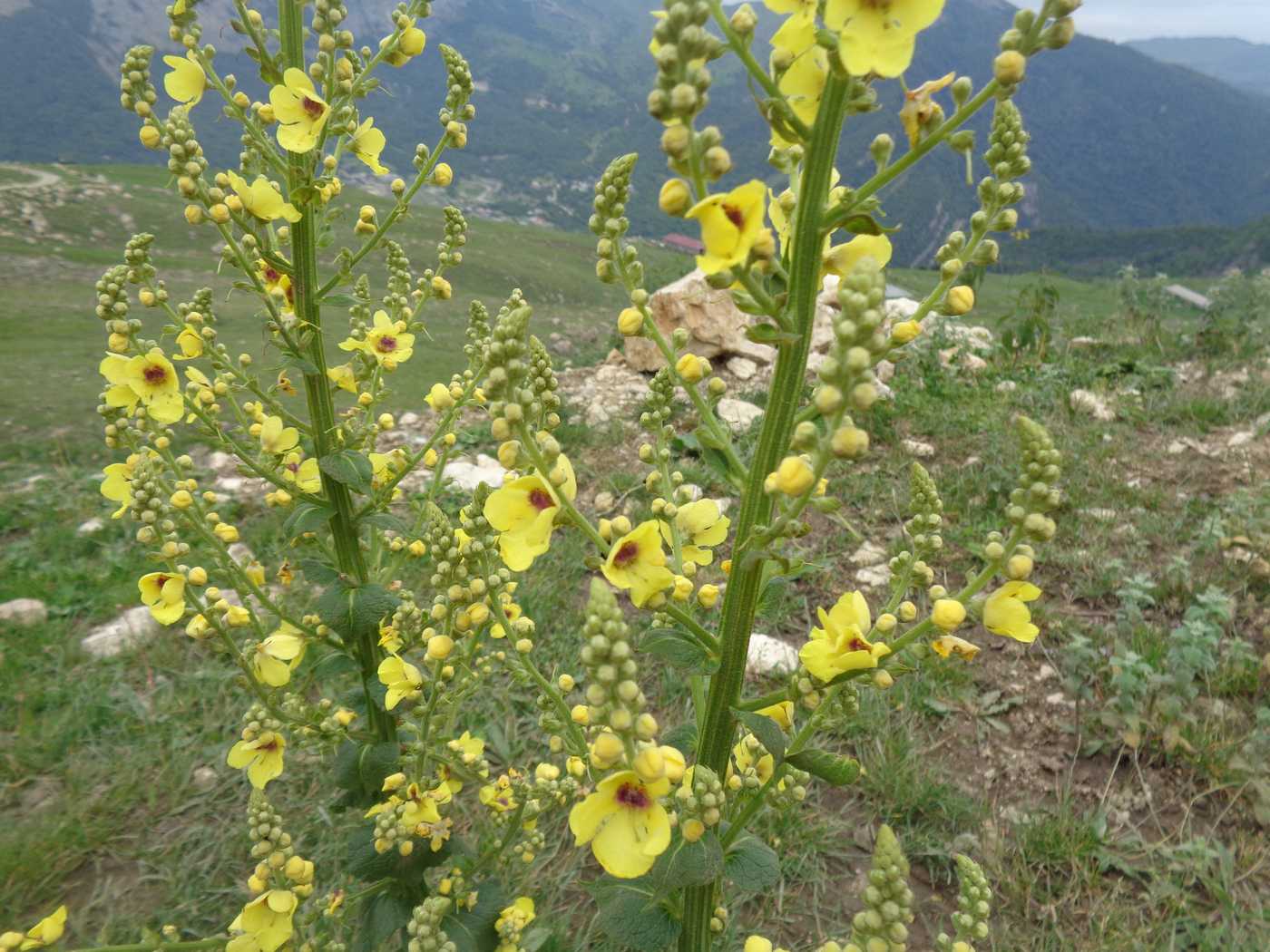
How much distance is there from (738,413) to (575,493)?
5549 millimetres

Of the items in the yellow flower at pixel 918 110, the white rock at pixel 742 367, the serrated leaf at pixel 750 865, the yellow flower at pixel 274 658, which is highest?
the yellow flower at pixel 918 110

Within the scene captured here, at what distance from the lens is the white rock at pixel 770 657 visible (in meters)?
3.91

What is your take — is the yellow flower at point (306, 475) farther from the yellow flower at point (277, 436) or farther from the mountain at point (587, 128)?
the mountain at point (587, 128)

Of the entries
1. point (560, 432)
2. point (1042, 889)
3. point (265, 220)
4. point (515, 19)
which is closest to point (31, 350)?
point (560, 432)

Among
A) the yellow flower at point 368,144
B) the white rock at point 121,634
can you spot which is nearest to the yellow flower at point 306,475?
the yellow flower at point 368,144

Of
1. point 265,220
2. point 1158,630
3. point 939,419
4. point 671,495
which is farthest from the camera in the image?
point 939,419

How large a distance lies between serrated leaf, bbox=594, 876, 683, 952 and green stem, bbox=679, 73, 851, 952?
0.05 meters

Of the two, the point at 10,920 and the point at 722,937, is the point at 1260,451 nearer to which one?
the point at 722,937

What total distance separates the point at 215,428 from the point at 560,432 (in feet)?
14.2

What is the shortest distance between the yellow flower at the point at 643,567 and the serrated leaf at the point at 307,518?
1274 mm

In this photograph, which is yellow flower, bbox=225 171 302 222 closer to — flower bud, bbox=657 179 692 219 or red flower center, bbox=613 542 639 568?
flower bud, bbox=657 179 692 219

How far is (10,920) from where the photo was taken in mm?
2707

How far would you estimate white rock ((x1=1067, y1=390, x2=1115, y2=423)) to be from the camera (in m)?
6.52

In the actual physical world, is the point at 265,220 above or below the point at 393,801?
above
